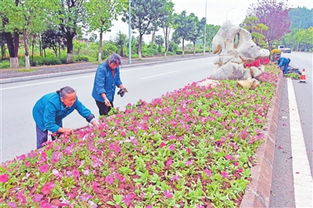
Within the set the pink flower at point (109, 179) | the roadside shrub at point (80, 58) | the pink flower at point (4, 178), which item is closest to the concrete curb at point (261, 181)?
the pink flower at point (109, 179)

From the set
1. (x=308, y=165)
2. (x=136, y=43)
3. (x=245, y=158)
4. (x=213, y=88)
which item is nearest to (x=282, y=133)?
(x=308, y=165)

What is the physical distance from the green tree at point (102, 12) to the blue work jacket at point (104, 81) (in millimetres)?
16150

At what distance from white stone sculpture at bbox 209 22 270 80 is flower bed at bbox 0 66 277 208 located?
5.05m

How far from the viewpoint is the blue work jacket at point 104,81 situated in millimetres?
→ 4730

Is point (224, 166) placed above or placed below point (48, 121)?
below

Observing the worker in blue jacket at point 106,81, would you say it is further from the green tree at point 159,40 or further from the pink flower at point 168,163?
the green tree at point 159,40

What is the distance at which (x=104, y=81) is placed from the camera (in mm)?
4820

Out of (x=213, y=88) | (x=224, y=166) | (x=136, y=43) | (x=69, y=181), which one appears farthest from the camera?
(x=136, y=43)

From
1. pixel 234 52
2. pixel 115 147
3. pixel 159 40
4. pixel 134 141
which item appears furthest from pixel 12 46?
pixel 159 40

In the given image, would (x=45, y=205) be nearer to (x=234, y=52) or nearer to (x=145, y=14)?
(x=234, y=52)

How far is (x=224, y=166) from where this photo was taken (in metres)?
3.22

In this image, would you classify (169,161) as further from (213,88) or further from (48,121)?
(213,88)

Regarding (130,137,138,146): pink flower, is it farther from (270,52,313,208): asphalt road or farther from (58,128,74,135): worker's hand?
(270,52,313,208): asphalt road

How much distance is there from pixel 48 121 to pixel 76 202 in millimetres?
1396
